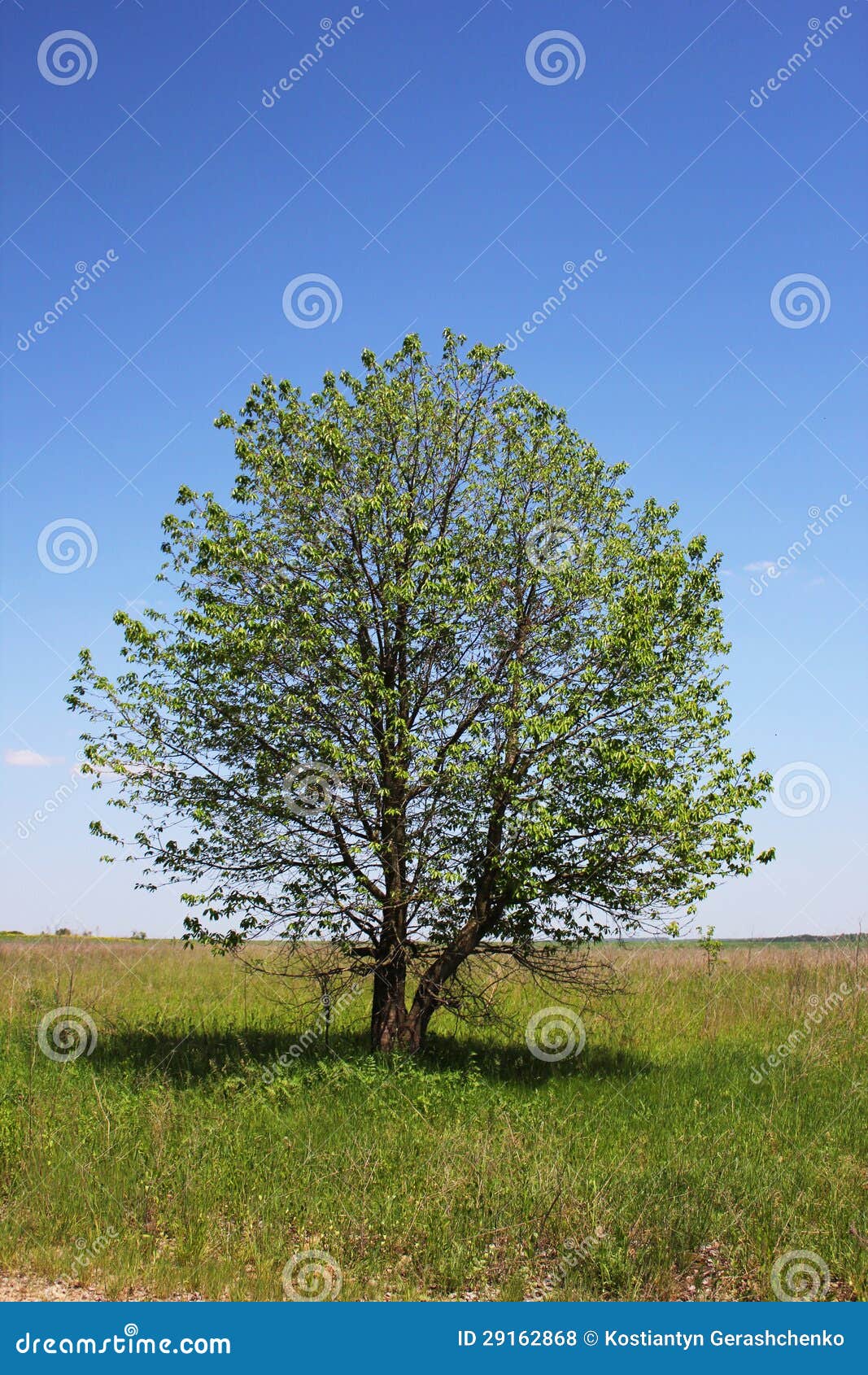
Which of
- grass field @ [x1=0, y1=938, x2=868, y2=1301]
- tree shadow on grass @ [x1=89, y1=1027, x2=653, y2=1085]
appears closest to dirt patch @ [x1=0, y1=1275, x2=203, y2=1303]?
grass field @ [x1=0, y1=938, x2=868, y2=1301]

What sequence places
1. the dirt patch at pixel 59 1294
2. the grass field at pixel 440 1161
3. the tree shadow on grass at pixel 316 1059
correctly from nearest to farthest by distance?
the dirt patch at pixel 59 1294, the grass field at pixel 440 1161, the tree shadow on grass at pixel 316 1059

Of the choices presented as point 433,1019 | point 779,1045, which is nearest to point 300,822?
point 433,1019

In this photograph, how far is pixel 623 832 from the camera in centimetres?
1501

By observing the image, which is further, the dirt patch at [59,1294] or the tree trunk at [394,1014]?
the tree trunk at [394,1014]

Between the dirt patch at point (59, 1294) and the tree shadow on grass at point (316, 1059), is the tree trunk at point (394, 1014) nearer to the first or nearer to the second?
the tree shadow on grass at point (316, 1059)

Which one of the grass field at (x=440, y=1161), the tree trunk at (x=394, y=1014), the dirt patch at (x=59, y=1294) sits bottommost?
the dirt patch at (x=59, y=1294)

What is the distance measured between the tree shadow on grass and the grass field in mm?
68

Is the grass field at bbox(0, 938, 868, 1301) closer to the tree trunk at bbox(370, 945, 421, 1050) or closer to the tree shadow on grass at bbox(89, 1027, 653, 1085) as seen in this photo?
the tree shadow on grass at bbox(89, 1027, 653, 1085)

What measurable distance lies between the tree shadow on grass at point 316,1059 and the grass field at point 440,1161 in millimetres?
68

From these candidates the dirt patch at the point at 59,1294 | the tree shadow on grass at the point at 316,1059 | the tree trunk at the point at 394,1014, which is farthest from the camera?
the tree trunk at the point at 394,1014

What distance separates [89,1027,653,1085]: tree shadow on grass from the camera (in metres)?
15.0

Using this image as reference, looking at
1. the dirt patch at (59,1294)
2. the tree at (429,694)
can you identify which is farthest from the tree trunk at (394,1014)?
the dirt patch at (59,1294)

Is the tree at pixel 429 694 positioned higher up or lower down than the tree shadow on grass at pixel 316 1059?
higher up

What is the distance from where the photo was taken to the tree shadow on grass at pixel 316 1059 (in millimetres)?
15008
